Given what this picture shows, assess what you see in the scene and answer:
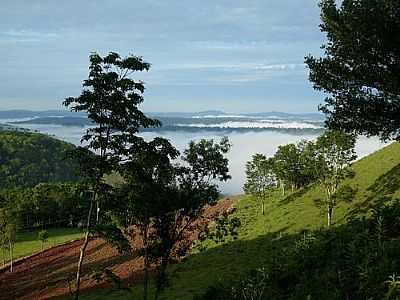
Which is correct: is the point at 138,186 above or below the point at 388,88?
below

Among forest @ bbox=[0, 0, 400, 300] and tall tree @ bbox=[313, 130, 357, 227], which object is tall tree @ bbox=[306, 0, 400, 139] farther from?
tall tree @ bbox=[313, 130, 357, 227]

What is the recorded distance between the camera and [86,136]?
2025 cm

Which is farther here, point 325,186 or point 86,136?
point 325,186

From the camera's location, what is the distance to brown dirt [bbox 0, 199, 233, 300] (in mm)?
54781

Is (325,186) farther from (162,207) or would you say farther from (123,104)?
(123,104)

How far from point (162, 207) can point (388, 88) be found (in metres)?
13.2

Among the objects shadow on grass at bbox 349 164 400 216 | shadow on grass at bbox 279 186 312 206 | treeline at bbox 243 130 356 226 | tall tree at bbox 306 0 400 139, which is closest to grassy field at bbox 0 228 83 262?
treeline at bbox 243 130 356 226

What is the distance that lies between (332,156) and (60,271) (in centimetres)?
4242

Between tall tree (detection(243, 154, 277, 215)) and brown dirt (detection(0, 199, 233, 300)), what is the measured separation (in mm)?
8628

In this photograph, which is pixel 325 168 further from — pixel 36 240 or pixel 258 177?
pixel 36 240

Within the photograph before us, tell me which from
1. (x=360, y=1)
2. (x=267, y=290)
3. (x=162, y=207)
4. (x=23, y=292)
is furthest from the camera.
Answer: (x=23, y=292)

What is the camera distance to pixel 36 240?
120m

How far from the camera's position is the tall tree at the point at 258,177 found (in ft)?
259

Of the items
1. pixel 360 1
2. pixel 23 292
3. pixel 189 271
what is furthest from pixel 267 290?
pixel 23 292
